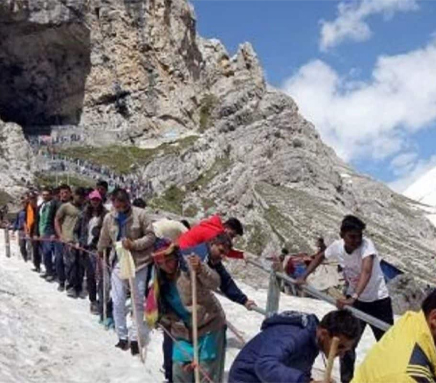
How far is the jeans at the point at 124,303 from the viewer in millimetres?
9305

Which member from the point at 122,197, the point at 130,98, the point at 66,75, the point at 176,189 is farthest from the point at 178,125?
the point at 122,197

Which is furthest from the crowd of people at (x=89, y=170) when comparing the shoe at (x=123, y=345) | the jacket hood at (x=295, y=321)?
the jacket hood at (x=295, y=321)

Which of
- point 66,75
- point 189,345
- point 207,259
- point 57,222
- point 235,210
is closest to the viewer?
point 189,345

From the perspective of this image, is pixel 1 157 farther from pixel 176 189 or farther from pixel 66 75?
pixel 66 75

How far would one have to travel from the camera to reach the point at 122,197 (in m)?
9.21

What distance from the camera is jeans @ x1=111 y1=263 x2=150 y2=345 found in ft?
30.5

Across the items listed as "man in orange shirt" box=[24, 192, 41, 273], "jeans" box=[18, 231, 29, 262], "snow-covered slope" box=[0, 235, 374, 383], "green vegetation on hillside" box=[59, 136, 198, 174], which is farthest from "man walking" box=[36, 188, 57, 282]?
"green vegetation on hillside" box=[59, 136, 198, 174]

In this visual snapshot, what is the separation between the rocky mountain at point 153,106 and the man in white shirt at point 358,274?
125 feet

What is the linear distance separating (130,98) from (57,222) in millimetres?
46824

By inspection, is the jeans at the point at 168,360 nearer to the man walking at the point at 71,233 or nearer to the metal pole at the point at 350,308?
the metal pole at the point at 350,308

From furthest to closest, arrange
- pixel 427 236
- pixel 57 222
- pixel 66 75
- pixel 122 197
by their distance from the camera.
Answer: pixel 427 236 < pixel 66 75 < pixel 57 222 < pixel 122 197

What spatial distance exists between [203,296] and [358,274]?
1.89m

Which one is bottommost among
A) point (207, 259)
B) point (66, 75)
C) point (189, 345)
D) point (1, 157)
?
point (189, 345)

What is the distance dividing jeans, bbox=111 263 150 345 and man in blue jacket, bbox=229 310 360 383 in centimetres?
503
